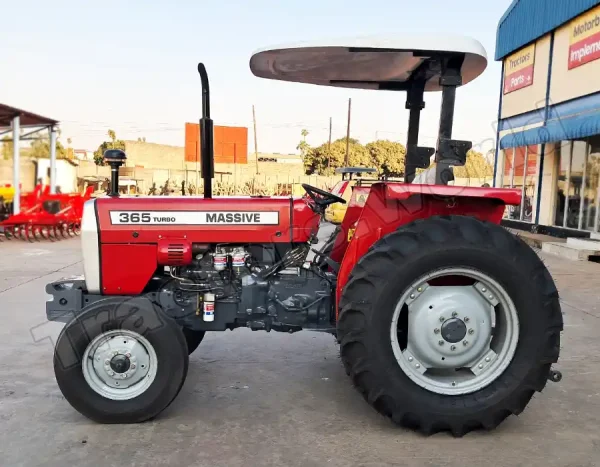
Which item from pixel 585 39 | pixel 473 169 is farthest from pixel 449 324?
pixel 585 39

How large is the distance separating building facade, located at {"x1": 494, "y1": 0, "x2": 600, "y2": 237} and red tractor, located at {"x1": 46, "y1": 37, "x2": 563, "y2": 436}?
30.4ft

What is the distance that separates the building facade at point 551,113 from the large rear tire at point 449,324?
366 inches

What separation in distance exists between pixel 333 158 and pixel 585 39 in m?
37.1

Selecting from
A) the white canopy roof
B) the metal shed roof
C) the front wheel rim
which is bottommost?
the front wheel rim

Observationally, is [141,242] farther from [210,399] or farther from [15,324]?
[15,324]

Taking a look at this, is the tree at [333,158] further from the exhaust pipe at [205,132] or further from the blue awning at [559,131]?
the exhaust pipe at [205,132]

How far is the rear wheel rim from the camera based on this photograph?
2848 millimetres

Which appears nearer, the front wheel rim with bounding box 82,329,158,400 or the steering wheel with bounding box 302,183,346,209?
the front wheel rim with bounding box 82,329,158,400

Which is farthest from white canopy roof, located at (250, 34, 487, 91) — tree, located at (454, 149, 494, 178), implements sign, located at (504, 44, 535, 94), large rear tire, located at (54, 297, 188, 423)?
implements sign, located at (504, 44, 535, 94)

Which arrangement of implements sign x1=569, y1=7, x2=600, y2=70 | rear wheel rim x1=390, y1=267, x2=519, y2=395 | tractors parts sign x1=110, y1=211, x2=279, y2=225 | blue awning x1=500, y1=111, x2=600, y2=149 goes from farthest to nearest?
implements sign x1=569, y1=7, x2=600, y2=70, blue awning x1=500, y1=111, x2=600, y2=149, tractors parts sign x1=110, y1=211, x2=279, y2=225, rear wheel rim x1=390, y1=267, x2=519, y2=395

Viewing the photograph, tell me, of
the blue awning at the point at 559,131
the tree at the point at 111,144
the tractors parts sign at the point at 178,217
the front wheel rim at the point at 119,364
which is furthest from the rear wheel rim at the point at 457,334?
the tree at the point at 111,144

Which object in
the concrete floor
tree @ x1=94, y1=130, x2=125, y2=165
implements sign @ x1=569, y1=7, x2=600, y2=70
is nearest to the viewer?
the concrete floor

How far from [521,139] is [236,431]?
14024 millimetres

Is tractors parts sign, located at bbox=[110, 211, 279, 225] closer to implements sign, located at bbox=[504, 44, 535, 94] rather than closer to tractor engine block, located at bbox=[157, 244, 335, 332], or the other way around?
tractor engine block, located at bbox=[157, 244, 335, 332]
